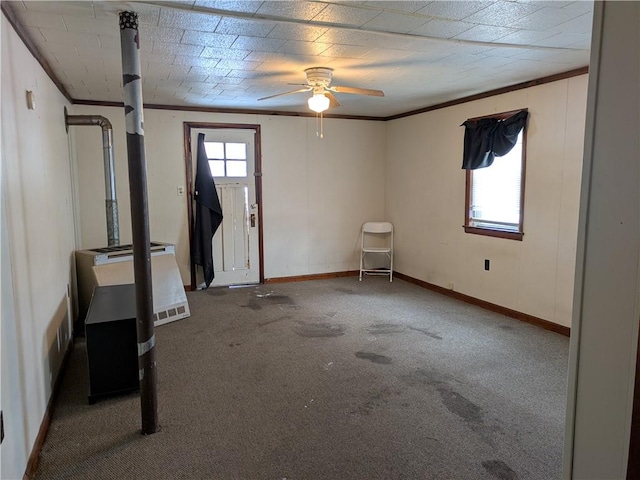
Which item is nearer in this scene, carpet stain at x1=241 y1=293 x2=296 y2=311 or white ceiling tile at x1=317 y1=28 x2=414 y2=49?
white ceiling tile at x1=317 y1=28 x2=414 y2=49

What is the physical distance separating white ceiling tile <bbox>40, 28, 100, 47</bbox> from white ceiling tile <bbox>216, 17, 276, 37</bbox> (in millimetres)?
818

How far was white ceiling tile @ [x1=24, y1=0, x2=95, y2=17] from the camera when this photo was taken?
7.27 feet

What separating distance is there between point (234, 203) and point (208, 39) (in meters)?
3.07

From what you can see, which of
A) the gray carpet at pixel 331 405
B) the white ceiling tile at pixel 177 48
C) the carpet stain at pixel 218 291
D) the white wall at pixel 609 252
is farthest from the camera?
the carpet stain at pixel 218 291

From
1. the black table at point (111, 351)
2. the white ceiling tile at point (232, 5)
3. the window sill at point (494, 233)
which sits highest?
the white ceiling tile at point (232, 5)

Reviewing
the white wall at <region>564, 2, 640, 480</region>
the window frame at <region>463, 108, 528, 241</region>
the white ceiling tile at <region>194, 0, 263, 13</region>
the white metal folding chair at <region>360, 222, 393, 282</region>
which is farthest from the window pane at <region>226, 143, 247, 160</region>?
the white wall at <region>564, 2, 640, 480</region>

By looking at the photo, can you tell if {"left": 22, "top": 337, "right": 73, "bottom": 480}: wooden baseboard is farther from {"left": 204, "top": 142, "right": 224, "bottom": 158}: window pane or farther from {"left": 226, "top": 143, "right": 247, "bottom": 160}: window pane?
{"left": 226, "top": 143, "right": 247, "bottom": 160}: window pane

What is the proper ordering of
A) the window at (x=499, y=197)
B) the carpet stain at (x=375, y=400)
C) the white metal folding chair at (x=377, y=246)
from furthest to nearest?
the white metal folding chair at (x=377, y=246)
the window at (x=499, y=197)
the carpet stain at (x=375, y=400)

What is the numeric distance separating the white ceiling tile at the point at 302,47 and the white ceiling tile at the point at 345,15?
0.41m

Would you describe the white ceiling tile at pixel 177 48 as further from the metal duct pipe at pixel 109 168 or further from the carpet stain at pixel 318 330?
the carpet stain at pixel 318 330

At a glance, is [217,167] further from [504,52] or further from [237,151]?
[504,52]

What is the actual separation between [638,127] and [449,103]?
4716mm

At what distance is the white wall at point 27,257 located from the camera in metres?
1.89

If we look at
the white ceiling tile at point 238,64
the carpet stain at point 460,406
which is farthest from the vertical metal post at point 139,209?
the carpet stain at point 460,406
